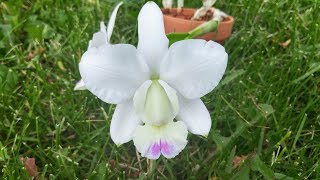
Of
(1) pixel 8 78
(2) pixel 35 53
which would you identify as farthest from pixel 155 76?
(2) pixel 35 53

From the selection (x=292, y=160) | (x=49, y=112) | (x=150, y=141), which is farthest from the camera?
(x=49, y=112)

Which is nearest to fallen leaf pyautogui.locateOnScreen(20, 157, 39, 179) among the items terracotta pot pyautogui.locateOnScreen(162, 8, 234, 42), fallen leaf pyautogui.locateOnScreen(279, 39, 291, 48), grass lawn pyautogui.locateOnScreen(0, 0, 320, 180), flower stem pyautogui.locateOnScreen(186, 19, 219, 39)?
grass lawn pyautogui.locateOnScreen(0, 0, 320, 180)

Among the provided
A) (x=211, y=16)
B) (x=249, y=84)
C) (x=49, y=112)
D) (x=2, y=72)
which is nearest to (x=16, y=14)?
(x=2, y=72)

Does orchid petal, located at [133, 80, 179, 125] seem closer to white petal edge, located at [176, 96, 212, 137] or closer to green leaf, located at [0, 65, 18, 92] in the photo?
white petal edge, located at [176, 96, 212, 137]

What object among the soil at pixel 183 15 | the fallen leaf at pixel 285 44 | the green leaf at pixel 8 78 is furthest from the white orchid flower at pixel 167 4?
the green leaf at pixel 8 78

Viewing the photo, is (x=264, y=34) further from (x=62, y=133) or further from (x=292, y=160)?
(x=62, y=133)

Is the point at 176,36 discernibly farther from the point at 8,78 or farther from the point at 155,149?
the point at 8,78
